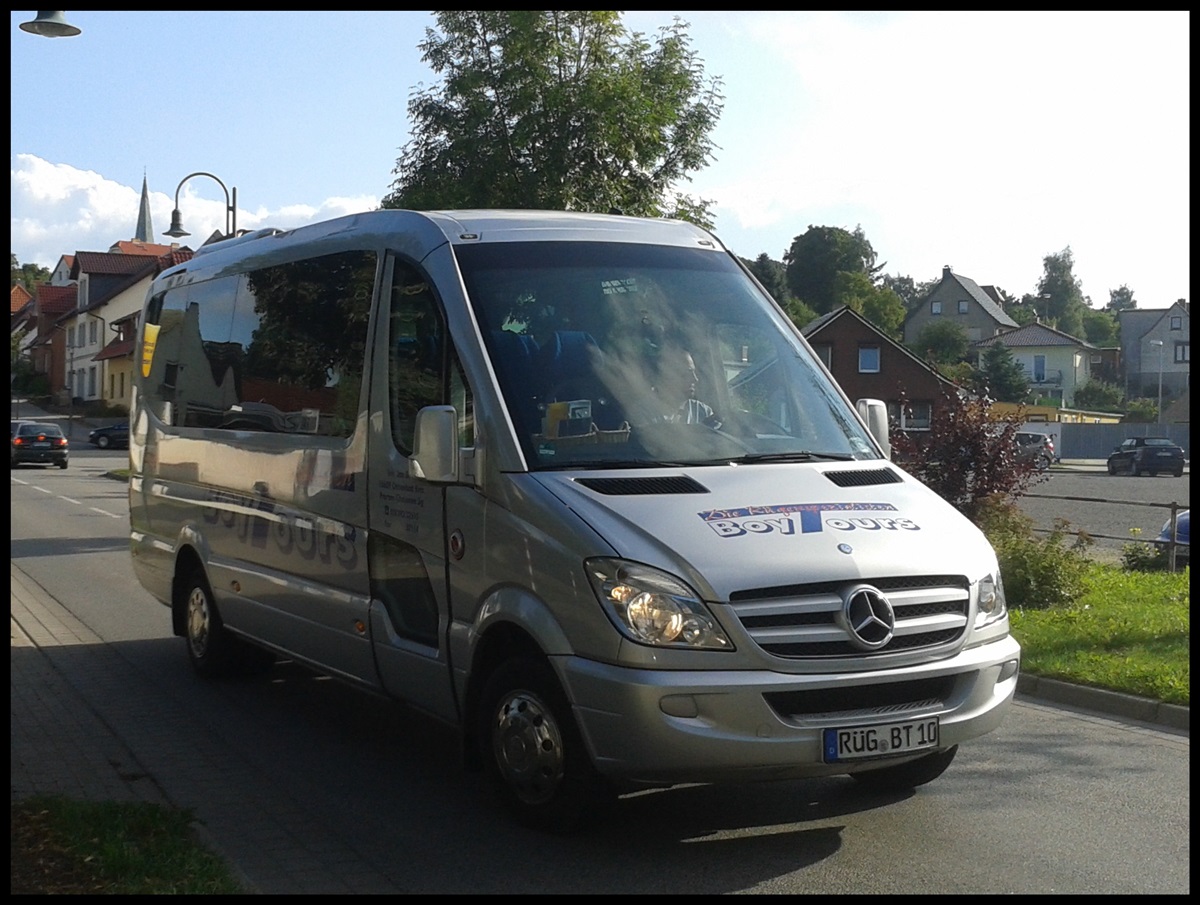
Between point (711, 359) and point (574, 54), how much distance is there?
14081 millimetres

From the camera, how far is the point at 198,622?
946 cm

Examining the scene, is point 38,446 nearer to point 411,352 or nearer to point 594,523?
point 411,352

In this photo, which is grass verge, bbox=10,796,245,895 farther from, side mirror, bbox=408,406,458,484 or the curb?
the curb

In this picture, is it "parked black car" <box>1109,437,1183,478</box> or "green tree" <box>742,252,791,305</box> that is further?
"green tree" <box>742,252,791,305</box>

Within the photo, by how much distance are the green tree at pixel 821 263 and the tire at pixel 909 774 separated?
396 feet

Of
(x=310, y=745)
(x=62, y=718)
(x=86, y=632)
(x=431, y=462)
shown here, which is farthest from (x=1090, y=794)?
(x=86, y=632)

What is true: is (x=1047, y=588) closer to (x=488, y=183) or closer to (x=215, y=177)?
(x=488, y=183)

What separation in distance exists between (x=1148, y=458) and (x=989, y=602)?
54405mm

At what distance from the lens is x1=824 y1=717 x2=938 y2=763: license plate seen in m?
5.23

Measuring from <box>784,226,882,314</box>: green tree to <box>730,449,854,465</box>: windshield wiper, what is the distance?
12052 centimetres

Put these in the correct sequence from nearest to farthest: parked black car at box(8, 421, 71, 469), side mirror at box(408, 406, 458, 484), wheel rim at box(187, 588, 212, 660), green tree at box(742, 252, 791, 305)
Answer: side mirror at box(408, 406, 458, 484), wheel rim at box(187, 588, 212, 660), parked black car at box(8, 421, 71, 469), green tree at box(742, 252, 791, 305)

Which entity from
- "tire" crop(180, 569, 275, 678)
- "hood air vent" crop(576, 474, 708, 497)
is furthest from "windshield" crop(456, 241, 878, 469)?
"tire" crop(180, 569, 275, 678)

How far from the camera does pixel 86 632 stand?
11.5 meters

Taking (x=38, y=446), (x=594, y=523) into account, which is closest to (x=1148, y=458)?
(x=38, y=446)
